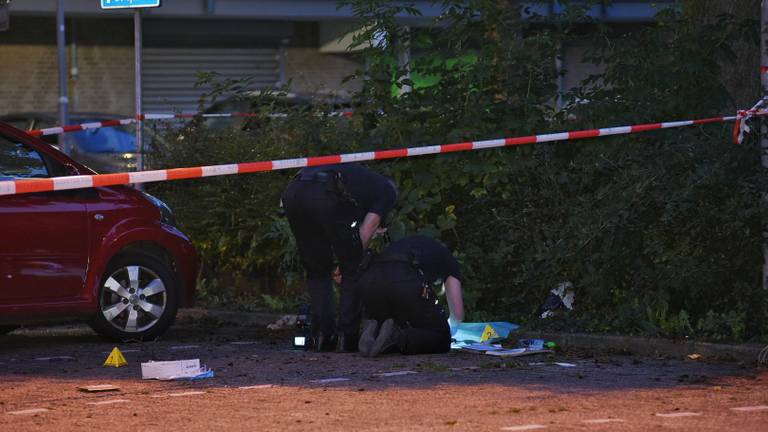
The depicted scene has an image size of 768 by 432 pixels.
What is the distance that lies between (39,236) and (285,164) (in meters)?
1.69

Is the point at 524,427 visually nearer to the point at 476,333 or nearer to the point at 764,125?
the point at 476,333

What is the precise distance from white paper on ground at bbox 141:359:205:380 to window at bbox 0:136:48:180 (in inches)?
89.2

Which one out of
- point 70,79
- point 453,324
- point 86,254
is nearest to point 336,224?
point 453,324

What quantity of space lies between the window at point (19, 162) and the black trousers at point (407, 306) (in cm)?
243

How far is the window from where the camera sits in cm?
1097

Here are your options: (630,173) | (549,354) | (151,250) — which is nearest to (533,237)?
(630,173)

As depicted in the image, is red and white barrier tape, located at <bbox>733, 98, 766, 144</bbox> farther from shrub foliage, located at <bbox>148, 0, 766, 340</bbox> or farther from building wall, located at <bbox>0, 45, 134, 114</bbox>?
building wall, located at <bbox>0, 45, 134, 114</bbox>

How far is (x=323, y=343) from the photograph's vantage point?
1071cm

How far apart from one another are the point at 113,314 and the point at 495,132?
133 inches

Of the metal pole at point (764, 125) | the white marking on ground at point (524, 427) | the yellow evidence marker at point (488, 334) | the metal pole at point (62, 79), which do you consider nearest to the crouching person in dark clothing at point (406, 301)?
the yellow evidence marker at point (488, 334)

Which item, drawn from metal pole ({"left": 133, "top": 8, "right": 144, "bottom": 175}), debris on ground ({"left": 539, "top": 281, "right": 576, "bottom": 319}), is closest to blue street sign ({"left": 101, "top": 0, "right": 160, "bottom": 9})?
metal pole ({"left": 133, "top": 8, "right": 144, "bottom": 175})

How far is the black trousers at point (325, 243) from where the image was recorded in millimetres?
10391

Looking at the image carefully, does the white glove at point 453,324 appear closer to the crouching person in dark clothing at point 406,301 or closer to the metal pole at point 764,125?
the crouching person in dark clothing at point 406,301

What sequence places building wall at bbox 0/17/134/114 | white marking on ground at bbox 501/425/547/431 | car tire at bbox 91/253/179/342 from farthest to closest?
building wall at bbox 0/17/134/114 → car tire at bbox 91/253/179/342 → white marking on ground at bbox 501/425/547/431
